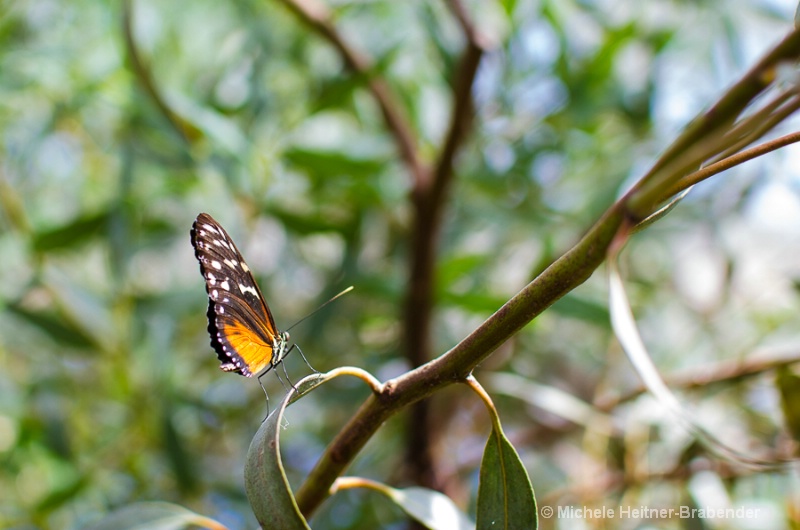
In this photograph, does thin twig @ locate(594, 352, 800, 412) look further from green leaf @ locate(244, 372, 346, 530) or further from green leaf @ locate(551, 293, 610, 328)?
green leaf @ locate(244, 372, 346, 530)

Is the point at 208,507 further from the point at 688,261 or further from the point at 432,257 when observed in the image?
the point at 688,261

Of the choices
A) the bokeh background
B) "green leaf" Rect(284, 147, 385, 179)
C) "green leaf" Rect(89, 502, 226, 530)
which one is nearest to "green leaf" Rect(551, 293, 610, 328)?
the bokeh background

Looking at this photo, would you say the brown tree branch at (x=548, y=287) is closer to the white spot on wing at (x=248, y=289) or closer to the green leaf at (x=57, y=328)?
the white spot on wing at (x=248, y=289)

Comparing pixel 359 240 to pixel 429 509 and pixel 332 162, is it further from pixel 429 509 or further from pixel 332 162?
pixel 429 509

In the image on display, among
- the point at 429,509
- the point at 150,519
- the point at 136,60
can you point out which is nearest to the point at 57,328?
the point at 136,60

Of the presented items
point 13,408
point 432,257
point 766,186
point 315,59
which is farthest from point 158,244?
point 766,186
